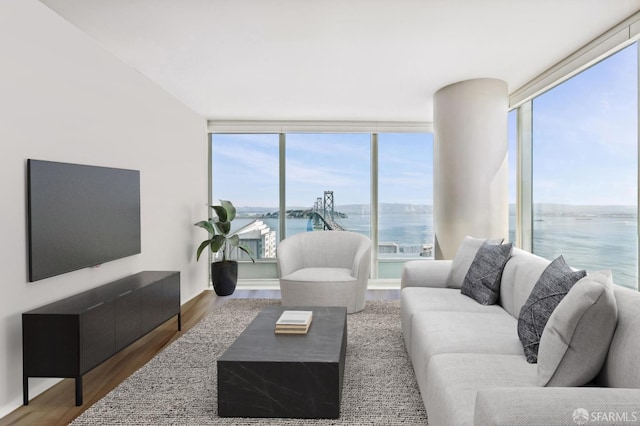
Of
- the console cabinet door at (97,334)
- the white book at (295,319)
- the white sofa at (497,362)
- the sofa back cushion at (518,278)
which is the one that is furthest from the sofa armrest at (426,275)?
the console cabinet door at (97,334)

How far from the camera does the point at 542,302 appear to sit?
199 centimetres

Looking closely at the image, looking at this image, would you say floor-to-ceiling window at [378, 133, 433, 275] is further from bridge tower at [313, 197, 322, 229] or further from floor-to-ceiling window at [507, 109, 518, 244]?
floor-to-ceiling window at [507, 109, 518, 244]

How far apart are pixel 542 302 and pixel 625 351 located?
21.0 inches

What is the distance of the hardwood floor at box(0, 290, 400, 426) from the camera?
7.61 ft

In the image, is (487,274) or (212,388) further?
(487,274)

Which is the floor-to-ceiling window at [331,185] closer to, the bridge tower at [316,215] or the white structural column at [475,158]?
the bridge tower at [316,215]

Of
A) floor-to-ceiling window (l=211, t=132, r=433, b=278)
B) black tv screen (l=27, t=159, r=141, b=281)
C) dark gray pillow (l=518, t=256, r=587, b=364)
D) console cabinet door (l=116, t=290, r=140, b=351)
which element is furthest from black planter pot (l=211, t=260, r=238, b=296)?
dark gray pillow (l=518, t=256, r=587, b=364)

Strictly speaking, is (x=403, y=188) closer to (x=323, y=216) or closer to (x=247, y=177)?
(x=323, y=216)

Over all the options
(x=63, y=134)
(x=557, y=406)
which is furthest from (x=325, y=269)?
(x=557, y=406)

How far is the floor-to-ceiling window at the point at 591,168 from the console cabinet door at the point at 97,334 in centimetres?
382

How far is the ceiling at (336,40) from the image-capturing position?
2809mm

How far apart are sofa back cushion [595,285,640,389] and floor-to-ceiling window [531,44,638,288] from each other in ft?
6.71

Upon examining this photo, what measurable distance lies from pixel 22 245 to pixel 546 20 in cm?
378

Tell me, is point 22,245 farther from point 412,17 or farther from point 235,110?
point 235,110
